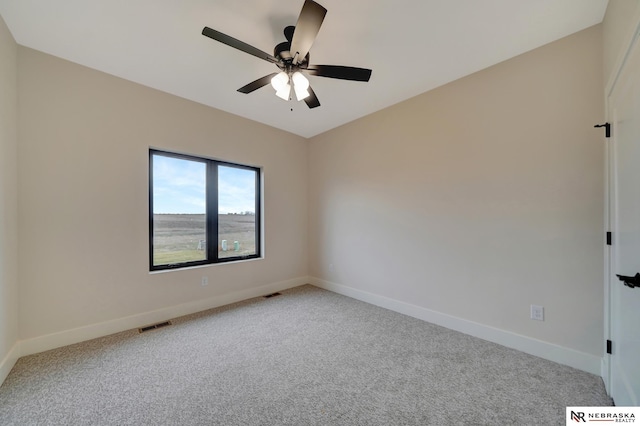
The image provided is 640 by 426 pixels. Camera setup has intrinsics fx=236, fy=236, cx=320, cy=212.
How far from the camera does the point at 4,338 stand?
1860mm

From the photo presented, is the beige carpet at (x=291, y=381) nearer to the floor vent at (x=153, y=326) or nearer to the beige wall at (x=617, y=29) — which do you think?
the floor vent at (x=153, y=326)

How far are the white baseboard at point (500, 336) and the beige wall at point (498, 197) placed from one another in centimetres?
5

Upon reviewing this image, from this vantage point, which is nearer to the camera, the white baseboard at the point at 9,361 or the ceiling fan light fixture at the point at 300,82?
the white baseboard at the point at 9,361

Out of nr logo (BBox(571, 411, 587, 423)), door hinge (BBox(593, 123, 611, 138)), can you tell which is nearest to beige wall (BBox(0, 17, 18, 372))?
nr logo (BBox(571, 411, 587, 423))

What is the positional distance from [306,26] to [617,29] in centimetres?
204

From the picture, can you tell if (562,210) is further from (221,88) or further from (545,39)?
(221,88)

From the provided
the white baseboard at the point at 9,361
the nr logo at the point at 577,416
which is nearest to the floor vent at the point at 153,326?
the white baseboard at the point at 9,361

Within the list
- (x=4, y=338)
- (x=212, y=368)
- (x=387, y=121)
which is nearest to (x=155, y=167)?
(x=4, y=338)

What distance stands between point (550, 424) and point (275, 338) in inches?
83.6

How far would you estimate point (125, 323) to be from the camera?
2.61m

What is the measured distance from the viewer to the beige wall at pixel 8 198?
1.86 meters

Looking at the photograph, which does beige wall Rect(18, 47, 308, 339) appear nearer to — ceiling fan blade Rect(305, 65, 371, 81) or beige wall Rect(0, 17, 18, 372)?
beige wall Rect(0, 17, 18, 372)

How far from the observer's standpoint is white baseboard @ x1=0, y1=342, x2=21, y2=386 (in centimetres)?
179

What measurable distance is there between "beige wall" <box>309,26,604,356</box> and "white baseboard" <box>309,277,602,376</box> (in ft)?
0.17
